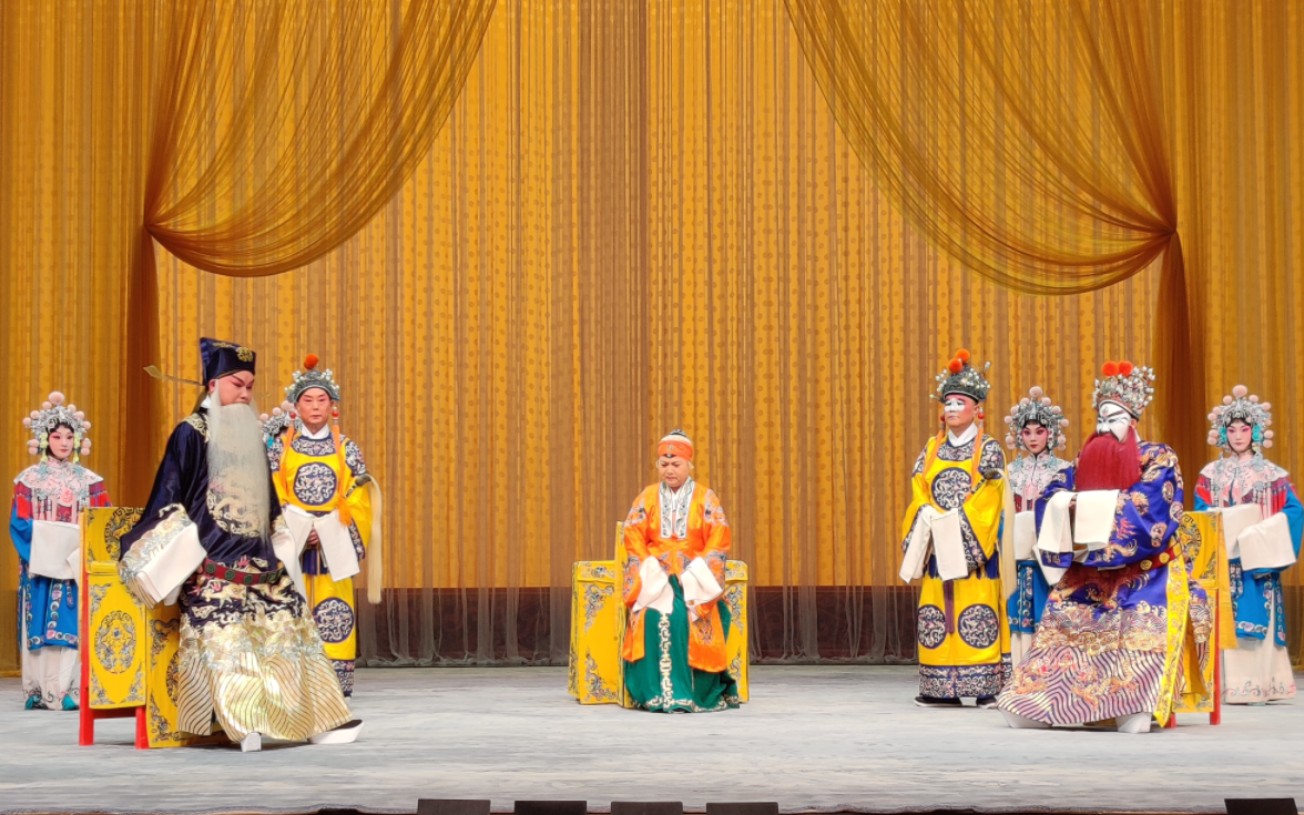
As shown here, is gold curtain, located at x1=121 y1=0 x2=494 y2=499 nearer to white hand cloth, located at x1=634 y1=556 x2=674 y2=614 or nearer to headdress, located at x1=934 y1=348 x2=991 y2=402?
white hand cloth, located at x1=634 y1=556 x2=674 y2=614

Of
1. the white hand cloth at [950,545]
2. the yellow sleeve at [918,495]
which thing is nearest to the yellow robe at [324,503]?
the yellow sleeve at [918,495]

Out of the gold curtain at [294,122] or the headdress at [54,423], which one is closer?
the headdress at [54,423]

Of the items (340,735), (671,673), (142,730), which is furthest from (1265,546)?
(142,730)

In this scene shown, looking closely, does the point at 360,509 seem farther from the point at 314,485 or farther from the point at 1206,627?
the point at 1206,627

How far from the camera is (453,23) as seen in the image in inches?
318

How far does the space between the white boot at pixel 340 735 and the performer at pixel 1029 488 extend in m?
2.90

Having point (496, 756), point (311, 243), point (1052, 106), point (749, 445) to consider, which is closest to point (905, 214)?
point (1052, 106)

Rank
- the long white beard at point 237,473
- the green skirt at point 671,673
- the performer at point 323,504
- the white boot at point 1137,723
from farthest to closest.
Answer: the performer at point 323,504, the green skirt at point 671,673, the white boot at point 1137,723, the long white beard at point 237,473

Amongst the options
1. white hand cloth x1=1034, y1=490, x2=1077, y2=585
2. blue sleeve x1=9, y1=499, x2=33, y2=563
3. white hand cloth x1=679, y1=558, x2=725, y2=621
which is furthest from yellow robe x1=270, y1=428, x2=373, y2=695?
white hand cloth x1=1034, y1=490, x2=1077, y2=585

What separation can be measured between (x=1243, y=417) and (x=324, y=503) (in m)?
3.88

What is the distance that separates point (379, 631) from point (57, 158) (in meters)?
2.87

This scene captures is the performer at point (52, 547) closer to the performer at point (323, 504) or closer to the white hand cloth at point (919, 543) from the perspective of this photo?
the performer at point (323, 504)

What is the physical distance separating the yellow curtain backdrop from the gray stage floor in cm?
216

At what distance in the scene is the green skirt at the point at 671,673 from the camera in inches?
267
